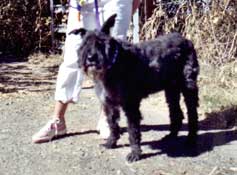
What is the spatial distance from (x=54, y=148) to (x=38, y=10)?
5.28 m

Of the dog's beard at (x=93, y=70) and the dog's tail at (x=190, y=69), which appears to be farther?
the dog's tail at (x=190, y=69)

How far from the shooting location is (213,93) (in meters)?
7.28

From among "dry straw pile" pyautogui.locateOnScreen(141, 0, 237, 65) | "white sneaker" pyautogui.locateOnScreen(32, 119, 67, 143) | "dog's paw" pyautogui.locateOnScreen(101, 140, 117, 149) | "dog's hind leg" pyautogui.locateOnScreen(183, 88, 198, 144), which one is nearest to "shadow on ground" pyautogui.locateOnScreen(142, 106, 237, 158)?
"dog's hind leg" pyautogui.locateOnScreen(183, 88, 198, 144)

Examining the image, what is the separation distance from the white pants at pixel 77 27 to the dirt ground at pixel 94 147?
0.52 m

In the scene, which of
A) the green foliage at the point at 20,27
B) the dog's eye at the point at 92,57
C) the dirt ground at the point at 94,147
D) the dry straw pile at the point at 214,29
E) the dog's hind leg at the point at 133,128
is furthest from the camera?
the green foliage at the point at 20,27

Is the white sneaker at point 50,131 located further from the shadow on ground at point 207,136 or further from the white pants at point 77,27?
the shadow on ground at point 207,136

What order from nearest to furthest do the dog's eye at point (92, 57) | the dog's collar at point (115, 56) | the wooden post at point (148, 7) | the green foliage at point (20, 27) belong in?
1. the dog's eye at point (92, 57)
2. the dog's collar at point (115, 56)
3. the wooden post at point (148, 7)
4. the green foliage at point (20, 27)

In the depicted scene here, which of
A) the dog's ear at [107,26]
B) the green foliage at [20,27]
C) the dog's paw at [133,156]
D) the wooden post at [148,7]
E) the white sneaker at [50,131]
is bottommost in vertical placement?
the dog's paw at [133,156]

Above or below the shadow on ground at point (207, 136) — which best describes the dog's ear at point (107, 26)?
above

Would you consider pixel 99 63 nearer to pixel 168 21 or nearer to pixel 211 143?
pixel 211 143

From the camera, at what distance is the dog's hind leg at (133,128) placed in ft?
17.6

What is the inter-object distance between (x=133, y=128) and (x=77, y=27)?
120cm

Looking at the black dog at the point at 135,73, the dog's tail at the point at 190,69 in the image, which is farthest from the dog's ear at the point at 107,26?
the dog's tail at the point at 190,69

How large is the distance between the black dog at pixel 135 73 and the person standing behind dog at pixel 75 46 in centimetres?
44
